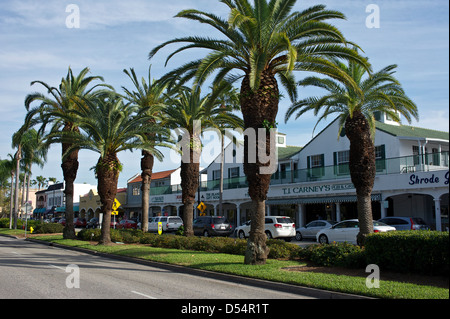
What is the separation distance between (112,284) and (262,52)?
28.2 feet

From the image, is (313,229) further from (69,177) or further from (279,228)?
(69,177)

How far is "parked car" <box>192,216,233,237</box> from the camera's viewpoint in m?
33.2

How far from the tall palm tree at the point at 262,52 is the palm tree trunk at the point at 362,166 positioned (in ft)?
10.9

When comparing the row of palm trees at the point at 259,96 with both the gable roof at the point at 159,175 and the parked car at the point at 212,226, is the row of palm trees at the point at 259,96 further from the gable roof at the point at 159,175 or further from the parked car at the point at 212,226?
the gable roof at the point at 159,175

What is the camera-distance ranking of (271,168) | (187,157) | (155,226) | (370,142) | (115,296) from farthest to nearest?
(155,226)
(187,157)
(370,142)
(271,168)
(115,296)

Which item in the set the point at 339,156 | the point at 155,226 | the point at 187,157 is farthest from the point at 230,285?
the point at 155,226

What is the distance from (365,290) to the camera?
955 centimetres

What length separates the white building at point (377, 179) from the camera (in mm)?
28000

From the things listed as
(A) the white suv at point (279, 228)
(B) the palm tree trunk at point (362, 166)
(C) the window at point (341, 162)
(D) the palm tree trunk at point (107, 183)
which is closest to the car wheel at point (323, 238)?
(A) the white suv at point (279, 228)

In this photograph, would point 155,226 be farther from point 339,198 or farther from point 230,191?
point 339,198

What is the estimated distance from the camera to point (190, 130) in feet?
78.6

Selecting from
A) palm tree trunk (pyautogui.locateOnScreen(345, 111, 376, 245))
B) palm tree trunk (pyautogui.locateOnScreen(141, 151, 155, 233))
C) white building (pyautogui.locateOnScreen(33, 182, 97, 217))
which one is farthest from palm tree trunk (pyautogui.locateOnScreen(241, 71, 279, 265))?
white building (pyautogui.locateOnScreen(33, 182, 97, 217))

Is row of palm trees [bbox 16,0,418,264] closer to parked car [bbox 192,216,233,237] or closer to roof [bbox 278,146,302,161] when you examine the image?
parked car [bbox 192,216,233,237]

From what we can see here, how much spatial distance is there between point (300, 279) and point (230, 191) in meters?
31.6
